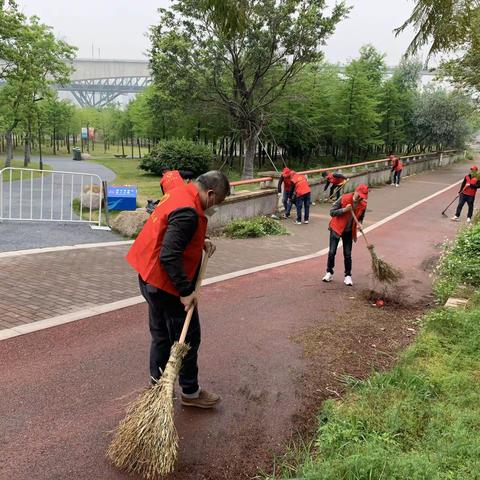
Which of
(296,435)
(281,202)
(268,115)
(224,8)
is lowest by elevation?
(296,435)

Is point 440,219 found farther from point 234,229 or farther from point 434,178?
point 434,178

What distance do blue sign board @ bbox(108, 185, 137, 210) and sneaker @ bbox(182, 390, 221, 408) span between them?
9.60m

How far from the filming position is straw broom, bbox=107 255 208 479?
9.75 feet

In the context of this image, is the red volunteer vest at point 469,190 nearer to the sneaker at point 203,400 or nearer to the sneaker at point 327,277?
the sneaker at point 327,277

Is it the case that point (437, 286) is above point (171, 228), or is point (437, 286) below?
below

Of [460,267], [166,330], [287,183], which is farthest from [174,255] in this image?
[287,183]

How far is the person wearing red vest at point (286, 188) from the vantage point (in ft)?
46.4

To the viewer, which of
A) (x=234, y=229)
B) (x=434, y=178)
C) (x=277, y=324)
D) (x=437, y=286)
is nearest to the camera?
(x=277, y=324)

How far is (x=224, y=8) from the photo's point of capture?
192 inches

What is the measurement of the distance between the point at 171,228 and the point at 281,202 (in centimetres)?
1195

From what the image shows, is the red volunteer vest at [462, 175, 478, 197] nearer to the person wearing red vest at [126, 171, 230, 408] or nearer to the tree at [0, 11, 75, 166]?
the person wearing red vest at [126, 171, 230, 408]

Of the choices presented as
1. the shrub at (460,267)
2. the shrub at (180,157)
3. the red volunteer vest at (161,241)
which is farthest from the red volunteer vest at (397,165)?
the red volunteer vest at (161,241)

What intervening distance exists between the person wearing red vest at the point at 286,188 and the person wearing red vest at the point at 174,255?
10.6m

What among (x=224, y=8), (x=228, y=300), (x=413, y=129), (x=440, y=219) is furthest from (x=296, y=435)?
(x=413, y=129)
